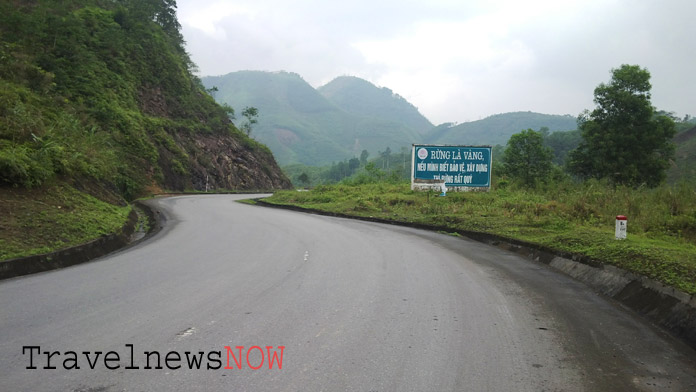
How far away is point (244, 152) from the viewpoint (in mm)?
57812

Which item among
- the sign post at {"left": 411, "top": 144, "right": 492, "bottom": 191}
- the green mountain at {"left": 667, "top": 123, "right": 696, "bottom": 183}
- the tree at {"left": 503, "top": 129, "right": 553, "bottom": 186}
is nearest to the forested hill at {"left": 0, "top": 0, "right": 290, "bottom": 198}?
the sign post at {"left": 411, "top": 144, "right": 492, "bottom": 191}

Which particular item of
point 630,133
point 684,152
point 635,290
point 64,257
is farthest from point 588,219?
point 684,152

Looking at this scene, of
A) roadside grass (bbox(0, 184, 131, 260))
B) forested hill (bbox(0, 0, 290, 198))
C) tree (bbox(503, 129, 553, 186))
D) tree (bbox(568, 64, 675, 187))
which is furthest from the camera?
tree (bbox(503, 129, 553, 186))

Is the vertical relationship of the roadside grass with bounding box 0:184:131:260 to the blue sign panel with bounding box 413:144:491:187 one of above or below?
Result: below

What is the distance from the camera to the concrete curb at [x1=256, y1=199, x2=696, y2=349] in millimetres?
5270

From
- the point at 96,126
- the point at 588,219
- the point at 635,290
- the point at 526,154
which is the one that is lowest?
the point at 635,290

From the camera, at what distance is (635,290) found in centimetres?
657

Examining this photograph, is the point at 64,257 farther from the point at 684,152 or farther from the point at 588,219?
the point at 684,152

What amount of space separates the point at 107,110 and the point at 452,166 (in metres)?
27.6

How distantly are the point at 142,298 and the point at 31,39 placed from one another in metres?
37.3

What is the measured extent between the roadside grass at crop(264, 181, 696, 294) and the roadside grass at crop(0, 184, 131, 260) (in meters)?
10.7

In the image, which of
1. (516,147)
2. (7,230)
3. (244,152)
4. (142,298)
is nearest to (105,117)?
(244,152)

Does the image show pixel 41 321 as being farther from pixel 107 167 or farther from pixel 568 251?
pixel 107 167

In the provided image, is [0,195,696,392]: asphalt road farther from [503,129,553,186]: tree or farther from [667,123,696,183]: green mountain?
[667,123,696,183]: green mountain
